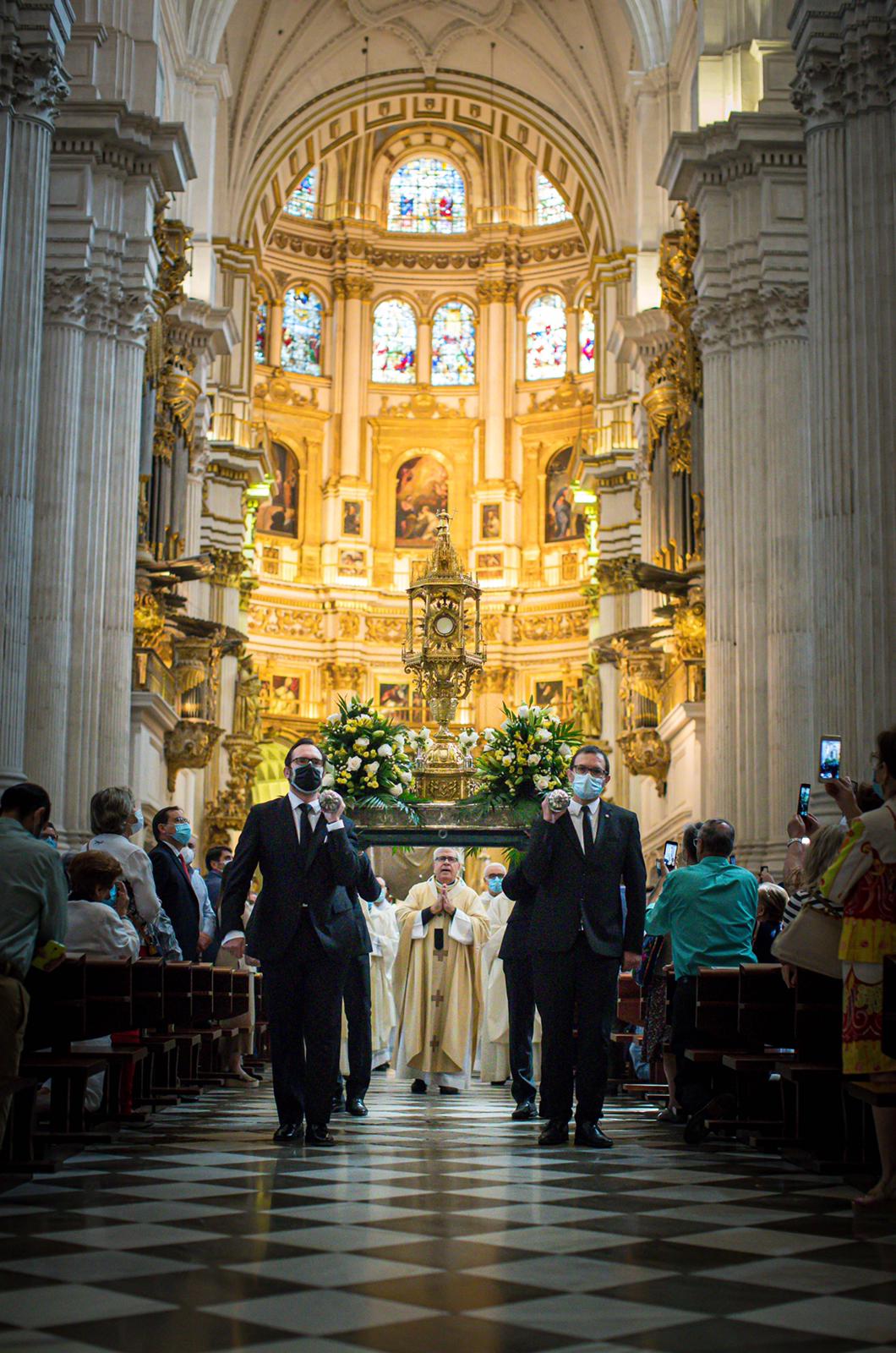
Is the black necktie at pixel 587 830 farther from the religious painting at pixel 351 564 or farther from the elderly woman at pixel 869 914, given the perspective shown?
the religious painting at pixel 351 564

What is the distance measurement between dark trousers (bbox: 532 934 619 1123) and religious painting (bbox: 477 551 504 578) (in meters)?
31.9

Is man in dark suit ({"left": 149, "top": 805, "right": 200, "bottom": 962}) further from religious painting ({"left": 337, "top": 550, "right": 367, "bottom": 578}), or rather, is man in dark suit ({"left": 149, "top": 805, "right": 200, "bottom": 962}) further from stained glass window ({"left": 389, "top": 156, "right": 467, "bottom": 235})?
stained glass window ({"left": 389, "top": 156, "right": 467, "bottom": 235})

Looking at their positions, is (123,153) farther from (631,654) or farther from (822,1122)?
(822,1122)

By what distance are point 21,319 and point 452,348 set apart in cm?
3031

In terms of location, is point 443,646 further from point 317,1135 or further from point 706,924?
point 317,1135

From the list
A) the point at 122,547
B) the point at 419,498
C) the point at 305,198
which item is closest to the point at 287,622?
the point at 419,498

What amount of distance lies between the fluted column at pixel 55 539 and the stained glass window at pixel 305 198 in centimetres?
2409

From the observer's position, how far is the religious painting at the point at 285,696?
37812 millimetres

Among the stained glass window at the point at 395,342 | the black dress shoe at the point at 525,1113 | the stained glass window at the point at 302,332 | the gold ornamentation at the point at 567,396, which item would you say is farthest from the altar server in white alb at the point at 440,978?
the stained glass window at the point at 395,342

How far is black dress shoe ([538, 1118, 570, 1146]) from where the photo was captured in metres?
7.99

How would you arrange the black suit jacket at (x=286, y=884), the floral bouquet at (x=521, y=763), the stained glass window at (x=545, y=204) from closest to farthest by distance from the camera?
1. the black suit jacket at (x=286, y=884)
2. the floral bouquet at (x=521, y=763)
3. the stained glass window at (x=545, y=204)

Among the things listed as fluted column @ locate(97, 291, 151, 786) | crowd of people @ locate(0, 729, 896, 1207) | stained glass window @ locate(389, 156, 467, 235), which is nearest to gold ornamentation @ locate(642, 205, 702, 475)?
fluted column @ locate(97, 291, 151, 786)

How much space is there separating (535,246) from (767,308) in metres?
23.9

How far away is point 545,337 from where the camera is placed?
4150cm
